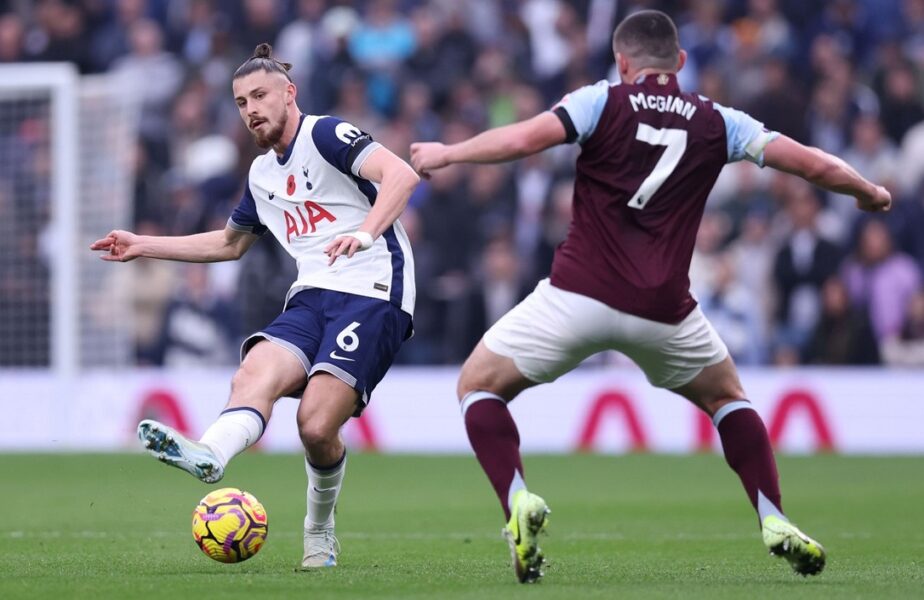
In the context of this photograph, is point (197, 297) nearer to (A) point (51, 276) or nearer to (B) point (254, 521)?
(A) point (51, 276)

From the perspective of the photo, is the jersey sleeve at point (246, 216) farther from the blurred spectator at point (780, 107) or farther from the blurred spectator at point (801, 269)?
the blurred spectator at point (780, 107)

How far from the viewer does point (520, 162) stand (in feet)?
61.7

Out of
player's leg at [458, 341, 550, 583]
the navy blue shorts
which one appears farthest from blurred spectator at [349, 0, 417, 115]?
player's leg at [458, 341, 550, 583]

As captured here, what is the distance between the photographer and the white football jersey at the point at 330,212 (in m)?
7.64

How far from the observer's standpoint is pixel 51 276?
18312mm

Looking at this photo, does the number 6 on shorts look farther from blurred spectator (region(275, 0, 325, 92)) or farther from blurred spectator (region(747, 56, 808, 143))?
blurred spectator (region(275, 0, 325, 92))

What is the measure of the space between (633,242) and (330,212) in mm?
1635

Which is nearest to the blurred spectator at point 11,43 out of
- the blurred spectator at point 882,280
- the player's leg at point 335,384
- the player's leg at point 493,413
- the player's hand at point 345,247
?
the blurred spectator at point 882,280

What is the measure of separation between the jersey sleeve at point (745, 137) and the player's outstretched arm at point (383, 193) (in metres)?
1.38

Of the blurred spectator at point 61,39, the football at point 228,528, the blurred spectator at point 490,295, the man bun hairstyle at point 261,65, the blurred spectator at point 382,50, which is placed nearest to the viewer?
the football at point 228,528

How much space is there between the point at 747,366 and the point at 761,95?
328cm

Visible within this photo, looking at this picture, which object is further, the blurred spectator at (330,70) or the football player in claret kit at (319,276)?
the blurred spectator at (330,70)

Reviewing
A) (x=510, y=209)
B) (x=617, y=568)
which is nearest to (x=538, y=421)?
(x=510, y=209)

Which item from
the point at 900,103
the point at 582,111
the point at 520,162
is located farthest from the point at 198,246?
the point at 900,103
